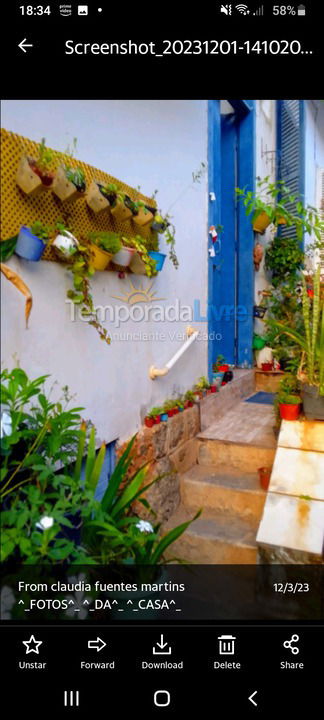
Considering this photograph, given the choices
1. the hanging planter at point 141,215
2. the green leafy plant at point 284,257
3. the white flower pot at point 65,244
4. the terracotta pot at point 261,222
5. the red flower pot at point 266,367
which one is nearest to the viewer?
the white flower pot at point 65,244

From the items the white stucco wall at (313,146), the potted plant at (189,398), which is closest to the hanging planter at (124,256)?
the potted plant at (189,398)

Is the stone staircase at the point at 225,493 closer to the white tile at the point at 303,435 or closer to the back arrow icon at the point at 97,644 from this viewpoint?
the white tile at the point at 303,435

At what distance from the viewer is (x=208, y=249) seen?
4.06m

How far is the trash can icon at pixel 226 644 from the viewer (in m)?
1.34

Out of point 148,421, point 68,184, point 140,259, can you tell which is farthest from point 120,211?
point 148,421

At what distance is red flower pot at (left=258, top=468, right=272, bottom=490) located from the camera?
3.06 m

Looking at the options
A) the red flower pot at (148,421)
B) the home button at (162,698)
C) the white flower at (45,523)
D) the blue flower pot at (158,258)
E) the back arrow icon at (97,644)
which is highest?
the blue flower pot at (158,258)

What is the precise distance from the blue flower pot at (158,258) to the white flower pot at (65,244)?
0.94 m

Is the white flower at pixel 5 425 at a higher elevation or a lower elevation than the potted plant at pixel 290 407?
higher

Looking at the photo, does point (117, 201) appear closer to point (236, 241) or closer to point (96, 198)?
point (96, 198)

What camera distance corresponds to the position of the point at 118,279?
275 cm

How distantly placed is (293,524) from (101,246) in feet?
5.76

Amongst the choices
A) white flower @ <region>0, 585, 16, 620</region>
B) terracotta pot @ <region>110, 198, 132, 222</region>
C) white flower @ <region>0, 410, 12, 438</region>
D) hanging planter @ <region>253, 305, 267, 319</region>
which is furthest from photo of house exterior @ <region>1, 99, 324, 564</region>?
white flower @ <region>0, 585, 16, 620</region>
